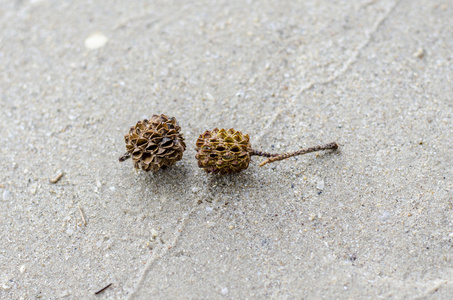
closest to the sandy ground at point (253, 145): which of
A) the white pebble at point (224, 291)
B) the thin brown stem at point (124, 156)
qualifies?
the white pebble at point (224, 291)

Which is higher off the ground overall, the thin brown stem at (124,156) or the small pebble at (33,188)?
the thin brown stem at (124,156)

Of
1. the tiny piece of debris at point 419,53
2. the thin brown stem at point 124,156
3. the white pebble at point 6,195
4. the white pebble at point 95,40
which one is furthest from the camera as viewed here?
the white pebble at point 95,40

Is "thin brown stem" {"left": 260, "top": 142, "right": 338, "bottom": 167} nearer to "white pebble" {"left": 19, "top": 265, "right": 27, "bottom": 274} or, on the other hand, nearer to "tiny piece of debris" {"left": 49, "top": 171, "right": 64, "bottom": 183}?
"tiny piece of debris" {"left": 49, "top": 171, "right": 64, "bottom": 183}

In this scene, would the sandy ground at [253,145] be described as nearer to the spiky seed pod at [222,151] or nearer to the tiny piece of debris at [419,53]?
the tiny piece of debris at [419,53]

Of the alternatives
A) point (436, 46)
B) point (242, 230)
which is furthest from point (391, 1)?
point (242, 230)

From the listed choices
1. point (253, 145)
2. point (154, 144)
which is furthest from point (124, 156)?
point (253, 145)

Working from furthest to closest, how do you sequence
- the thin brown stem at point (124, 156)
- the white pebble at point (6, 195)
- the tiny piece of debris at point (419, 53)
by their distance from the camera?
the tiny piece of debris at point (419, 53), the white pebble at point (6, 195), the thin brown stem at point (124, 156)

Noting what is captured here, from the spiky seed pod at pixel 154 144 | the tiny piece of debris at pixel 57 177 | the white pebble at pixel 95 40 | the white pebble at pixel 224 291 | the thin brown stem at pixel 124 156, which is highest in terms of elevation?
the white pebble at pixel 95 40

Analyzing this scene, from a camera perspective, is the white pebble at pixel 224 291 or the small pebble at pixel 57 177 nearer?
the white pebble at pixel 224 291

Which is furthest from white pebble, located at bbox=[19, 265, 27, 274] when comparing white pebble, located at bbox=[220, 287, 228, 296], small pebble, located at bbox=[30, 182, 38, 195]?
white pebble, located at bbox=[220, 287, 228, 296]
